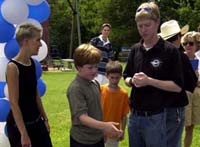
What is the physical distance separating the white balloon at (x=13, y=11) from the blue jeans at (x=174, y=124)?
2.19m

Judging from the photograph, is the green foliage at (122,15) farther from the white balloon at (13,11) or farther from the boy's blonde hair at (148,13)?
the boy's blonde hair at (148,13)

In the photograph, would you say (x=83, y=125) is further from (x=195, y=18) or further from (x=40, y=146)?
(x=195, y=18)

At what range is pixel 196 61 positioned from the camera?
19.9 ft

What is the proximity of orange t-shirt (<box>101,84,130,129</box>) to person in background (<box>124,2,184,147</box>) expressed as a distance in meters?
1.29

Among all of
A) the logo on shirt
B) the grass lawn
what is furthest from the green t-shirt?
the grass lawn

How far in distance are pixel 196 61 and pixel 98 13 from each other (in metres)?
48.9

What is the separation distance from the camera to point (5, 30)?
513 centimetres

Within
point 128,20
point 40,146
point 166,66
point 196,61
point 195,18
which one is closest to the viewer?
point 166,66

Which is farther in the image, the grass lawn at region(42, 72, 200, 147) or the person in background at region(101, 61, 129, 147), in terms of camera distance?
the grass lawn at region(42, 72, 200, 147)

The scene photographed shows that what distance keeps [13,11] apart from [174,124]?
7.40ft

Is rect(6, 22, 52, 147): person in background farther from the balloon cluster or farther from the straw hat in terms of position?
the straw hat

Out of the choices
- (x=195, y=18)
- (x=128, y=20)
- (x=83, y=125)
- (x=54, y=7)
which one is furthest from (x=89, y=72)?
(x=54, y=7)

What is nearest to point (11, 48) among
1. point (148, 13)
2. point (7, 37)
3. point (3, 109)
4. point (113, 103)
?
point (7, 37)

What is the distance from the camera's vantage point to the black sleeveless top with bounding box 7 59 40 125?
4.19 metres
